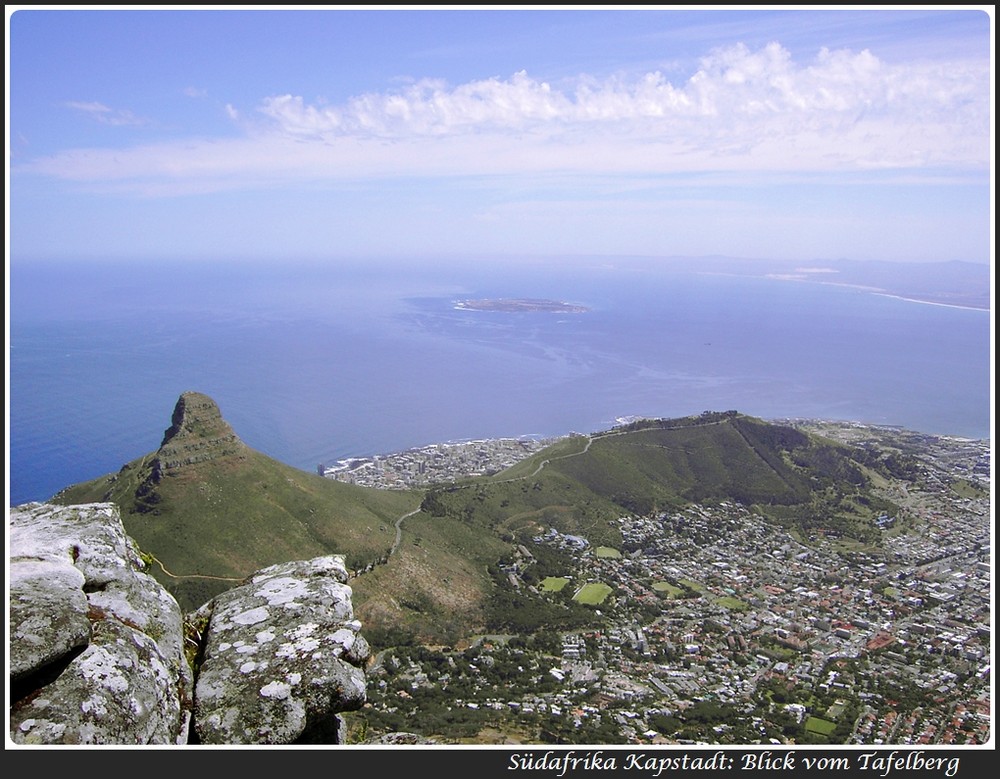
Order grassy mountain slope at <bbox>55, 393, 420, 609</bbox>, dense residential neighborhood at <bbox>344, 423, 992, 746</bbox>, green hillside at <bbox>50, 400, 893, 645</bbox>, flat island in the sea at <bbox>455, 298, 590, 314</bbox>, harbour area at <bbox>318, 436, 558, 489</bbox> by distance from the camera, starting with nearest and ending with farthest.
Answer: dense residential neighborhood at <bbox>344, 423, 992, 746</bbox>
grassy mountain slope at <bbox>55, 393, 420, 609</bbox>
green hillside at <bbox>50, 400, 893, 645</bbox>
harbour area at <bbox>318, 436, 558, 489</bbox>
flat island in the sea at <bbox>455, 298, 590, 314</bbox>

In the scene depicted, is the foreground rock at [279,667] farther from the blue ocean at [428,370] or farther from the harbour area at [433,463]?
the harbour area at [433,463]

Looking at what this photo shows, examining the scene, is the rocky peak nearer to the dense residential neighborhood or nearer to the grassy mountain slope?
the grassy mountain slope

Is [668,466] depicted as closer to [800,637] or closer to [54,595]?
[800,637]

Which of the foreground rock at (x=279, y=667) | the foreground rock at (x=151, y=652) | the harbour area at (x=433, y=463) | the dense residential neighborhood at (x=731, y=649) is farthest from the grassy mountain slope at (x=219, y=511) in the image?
the foreground rock at (x=279, y=667)

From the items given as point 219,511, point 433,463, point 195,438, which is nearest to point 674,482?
point 433,463

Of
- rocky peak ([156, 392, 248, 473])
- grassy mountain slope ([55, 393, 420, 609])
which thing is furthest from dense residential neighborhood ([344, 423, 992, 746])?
rocky peak ([156, 392, 248, 473])

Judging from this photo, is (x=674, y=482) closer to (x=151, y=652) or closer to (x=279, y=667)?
(x=279, y=667)
